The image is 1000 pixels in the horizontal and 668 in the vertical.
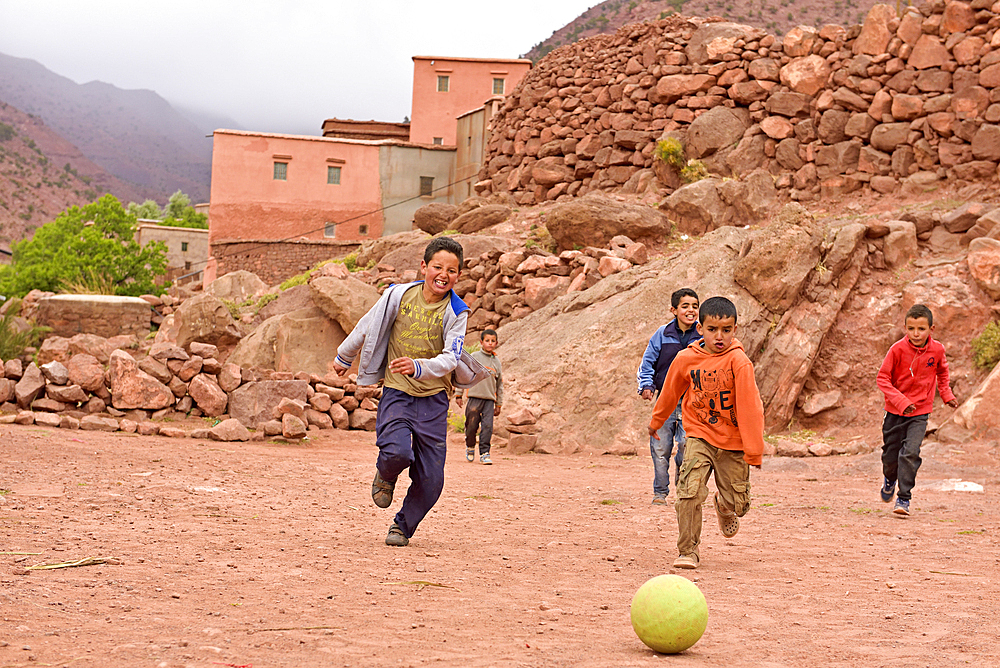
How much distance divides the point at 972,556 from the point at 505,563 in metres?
2.94

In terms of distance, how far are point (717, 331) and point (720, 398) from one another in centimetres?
40

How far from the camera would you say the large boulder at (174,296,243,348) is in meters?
17.2

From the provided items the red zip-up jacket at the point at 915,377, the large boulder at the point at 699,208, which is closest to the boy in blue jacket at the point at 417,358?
the red zip-up jacket at the point at 915,377

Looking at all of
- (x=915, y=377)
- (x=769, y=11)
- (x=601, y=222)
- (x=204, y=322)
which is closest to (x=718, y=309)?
(x=915, y=377)

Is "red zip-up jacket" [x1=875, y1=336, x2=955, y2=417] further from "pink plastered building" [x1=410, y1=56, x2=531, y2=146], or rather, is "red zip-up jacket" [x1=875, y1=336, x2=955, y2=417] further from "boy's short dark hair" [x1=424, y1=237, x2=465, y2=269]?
"pink plastered building" [x1=410, y1=56, x2=531, y2=146]

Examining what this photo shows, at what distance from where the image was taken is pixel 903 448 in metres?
7.33

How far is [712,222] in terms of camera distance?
16984 mm

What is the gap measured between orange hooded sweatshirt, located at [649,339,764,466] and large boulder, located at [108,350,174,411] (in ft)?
29.7

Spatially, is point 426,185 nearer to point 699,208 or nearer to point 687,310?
point 699,208

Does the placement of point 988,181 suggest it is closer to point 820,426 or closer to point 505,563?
point 820,426

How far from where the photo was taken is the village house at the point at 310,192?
31.6 m

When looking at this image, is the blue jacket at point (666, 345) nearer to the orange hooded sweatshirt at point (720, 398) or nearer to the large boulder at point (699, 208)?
the orange hooded sweatshirt at point (720, 398)

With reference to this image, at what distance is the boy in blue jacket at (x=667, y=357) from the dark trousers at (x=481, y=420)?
3.21 m

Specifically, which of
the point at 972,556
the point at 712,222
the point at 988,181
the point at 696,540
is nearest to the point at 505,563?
the point at 696,540
